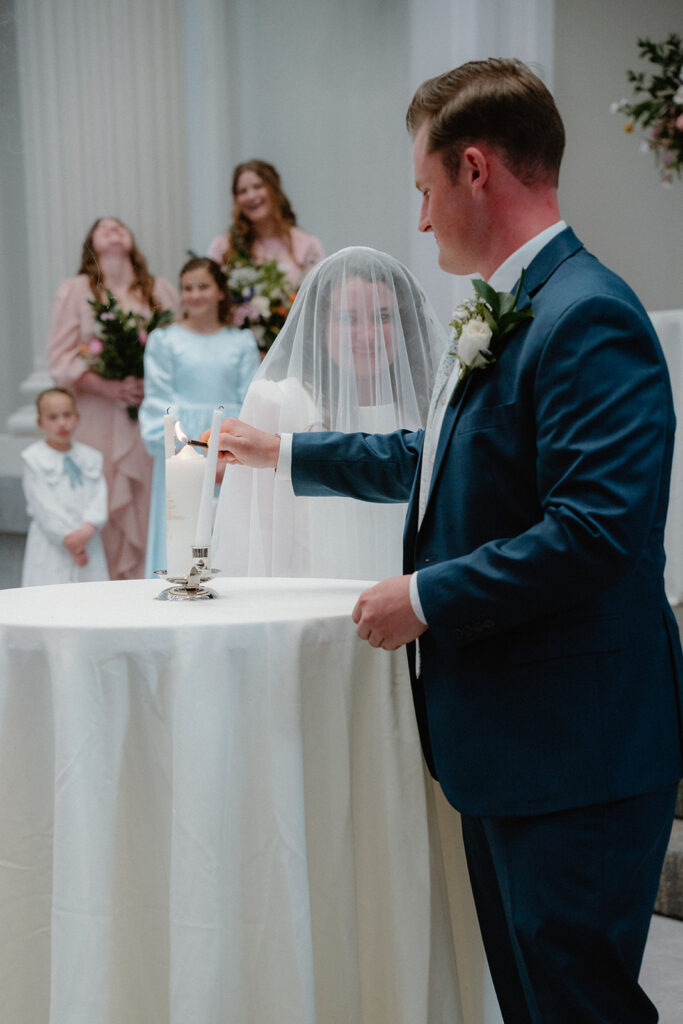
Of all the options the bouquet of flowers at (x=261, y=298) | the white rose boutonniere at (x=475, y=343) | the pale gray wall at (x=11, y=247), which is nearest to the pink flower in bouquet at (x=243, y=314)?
the bouquet of flowers at (x=261, y=298)

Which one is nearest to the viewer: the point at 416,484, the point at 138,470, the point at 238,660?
the point at 238,660

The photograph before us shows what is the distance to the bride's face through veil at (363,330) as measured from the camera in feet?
9.37

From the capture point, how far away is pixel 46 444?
580 centimetres

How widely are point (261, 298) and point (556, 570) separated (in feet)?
15.2

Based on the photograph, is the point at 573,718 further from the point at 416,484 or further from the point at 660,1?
the point at 660,1

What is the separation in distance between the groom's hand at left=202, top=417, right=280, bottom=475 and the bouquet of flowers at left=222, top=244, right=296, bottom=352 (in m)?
3.70

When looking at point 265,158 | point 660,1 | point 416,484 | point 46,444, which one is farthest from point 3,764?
point 265,158

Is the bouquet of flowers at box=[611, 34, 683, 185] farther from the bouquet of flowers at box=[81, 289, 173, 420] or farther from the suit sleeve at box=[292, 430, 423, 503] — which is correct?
the bouquet of flowers at box=[81, 289, 173, 420]

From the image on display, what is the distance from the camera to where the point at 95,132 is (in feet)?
23.5

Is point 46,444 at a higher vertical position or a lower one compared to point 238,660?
higher

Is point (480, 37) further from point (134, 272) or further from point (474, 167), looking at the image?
point (474, 167)

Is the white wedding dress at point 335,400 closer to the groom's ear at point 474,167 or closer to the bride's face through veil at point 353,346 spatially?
the bride's face through veil at point 353,346

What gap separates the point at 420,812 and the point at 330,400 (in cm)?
133

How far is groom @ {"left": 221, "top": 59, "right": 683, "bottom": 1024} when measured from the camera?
141cm
